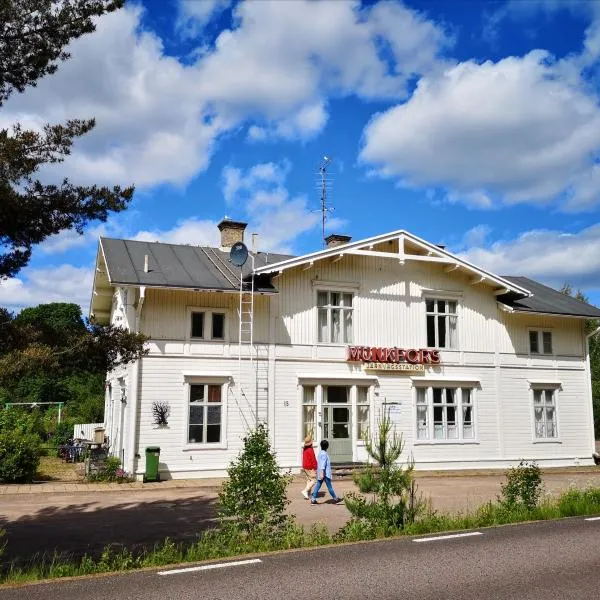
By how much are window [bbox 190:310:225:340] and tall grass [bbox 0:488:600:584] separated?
32.6ft

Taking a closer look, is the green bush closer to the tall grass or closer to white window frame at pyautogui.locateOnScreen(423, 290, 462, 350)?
the tall grass

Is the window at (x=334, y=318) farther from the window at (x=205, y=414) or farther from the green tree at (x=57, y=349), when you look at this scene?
the green tree at (x=57, y=349)

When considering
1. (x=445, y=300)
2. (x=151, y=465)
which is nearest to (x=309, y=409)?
(x=151, y=465)

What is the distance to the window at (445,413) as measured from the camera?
2219 cm

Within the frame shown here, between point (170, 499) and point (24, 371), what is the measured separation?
8.58 metres

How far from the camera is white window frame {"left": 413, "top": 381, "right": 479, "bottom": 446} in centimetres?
2198

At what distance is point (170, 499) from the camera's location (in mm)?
15375

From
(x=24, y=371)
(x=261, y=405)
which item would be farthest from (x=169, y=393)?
(x=24, y=371)

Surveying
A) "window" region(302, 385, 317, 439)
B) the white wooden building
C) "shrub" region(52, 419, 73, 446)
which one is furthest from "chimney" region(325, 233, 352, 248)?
"shrub" region(52, 419, 73, 446)

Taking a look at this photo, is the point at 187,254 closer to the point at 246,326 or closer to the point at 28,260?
Answer: the point at 246,326

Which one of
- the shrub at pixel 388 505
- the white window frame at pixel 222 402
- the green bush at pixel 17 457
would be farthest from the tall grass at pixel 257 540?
the green bush at pixel 17 457

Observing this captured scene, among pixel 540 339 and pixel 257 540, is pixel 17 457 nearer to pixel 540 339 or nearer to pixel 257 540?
pixel 257 540

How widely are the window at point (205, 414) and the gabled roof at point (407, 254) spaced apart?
421 centimetres

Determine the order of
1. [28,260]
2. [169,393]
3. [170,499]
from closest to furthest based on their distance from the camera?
1. [28,260]
2. [170,499]
3. [169,393]
